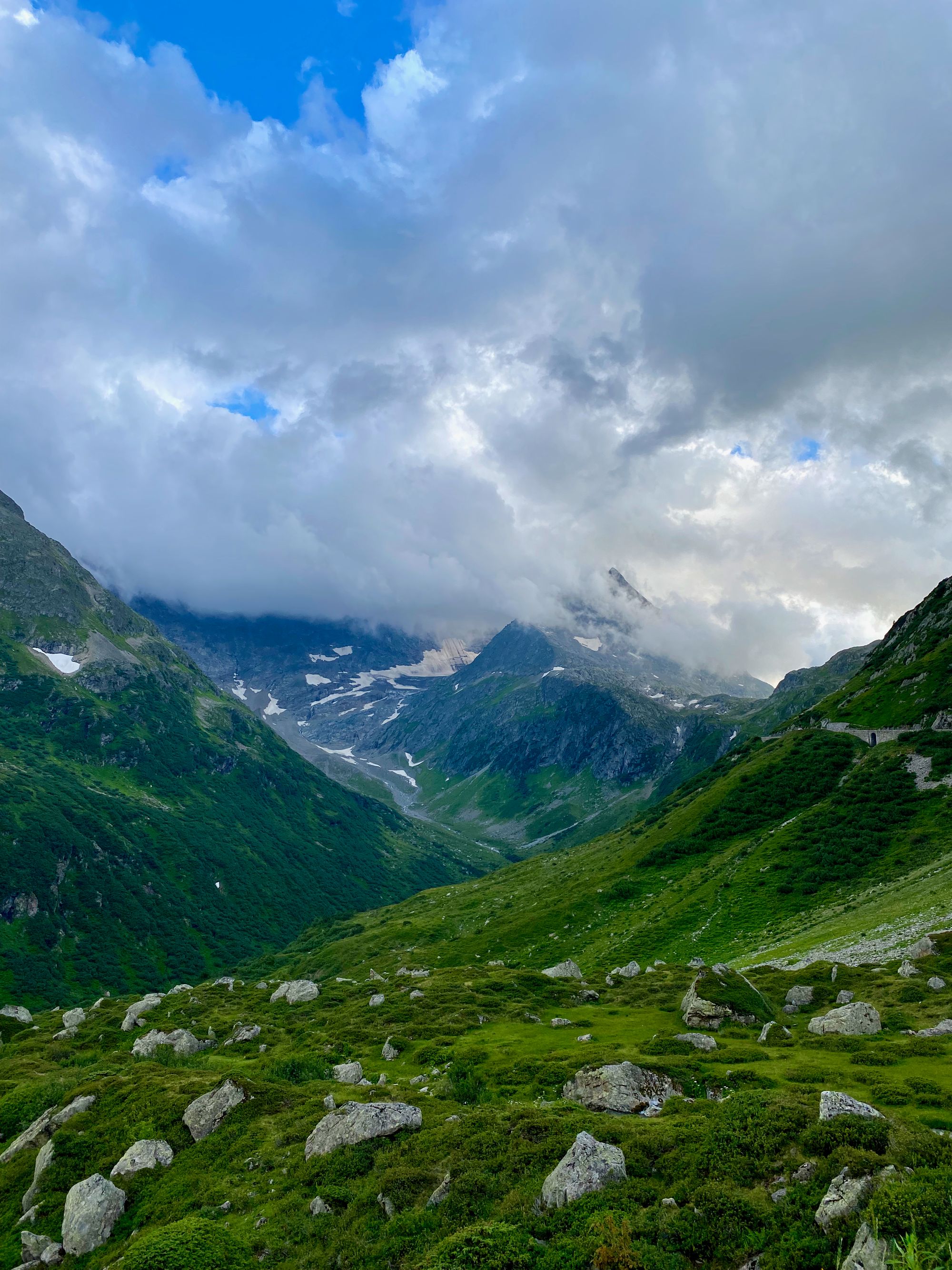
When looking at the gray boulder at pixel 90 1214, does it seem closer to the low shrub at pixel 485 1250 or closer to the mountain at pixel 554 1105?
the mountain at pixel 554 1105

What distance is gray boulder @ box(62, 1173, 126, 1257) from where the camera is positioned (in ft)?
79.3

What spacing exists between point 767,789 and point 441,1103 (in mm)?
105856

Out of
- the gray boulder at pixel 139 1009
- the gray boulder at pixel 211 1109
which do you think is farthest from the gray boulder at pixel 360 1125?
the gray boulder at pixel 139 1009

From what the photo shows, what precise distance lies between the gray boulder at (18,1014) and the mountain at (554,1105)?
5.12 feet

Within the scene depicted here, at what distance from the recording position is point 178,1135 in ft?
97.2

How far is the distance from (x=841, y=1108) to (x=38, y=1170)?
34.2 m

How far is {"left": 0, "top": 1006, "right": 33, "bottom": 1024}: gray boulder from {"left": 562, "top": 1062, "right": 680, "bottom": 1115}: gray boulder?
67092 millimetres

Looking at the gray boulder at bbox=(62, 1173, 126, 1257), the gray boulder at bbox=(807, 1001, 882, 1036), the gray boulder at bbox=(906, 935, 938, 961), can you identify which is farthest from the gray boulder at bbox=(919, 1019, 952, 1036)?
the gray boulder at bbox=(62, 1173, 126, 1257)

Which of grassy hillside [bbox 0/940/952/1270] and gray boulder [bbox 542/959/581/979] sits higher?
grassy hillside [bbox 0/940/952/1270]

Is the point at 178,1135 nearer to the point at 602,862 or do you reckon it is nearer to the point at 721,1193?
the point at 721,1193

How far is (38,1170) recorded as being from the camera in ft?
95.6

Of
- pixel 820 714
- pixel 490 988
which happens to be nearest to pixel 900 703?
pixel 820 714

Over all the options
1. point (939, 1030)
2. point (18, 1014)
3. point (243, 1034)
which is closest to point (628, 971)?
point (939, 1030)

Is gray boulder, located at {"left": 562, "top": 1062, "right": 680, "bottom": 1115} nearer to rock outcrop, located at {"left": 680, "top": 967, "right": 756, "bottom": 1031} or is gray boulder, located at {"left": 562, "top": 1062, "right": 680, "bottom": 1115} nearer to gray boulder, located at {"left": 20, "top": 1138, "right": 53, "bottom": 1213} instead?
rock outcrop, located at {"left": 680, "top": 967, "right": 756, "bottom": 1031}
